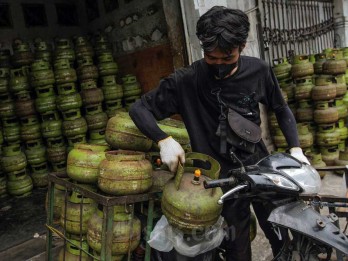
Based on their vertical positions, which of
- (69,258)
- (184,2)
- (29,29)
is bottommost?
(69,258)

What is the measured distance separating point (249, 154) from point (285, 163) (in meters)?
0.73

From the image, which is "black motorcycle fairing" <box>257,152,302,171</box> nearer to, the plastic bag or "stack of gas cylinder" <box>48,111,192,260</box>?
"stack of gas cylinder" <box>48,111,192,260</box>

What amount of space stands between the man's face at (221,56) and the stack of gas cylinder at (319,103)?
13.9 ft

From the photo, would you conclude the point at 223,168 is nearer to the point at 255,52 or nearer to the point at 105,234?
the point at 105,234

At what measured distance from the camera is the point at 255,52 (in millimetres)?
6188

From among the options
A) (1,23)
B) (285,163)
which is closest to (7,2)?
(1,23)

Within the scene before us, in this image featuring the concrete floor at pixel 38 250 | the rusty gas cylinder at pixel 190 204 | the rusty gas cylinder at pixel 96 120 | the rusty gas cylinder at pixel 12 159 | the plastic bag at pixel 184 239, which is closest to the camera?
the rusty gas cylinder at pixel 190 204

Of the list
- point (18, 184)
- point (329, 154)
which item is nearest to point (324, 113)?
point (329, 154)

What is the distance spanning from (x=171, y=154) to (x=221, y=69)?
71cm

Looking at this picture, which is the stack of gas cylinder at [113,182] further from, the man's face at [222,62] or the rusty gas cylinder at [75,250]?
the man's face at [222,62]

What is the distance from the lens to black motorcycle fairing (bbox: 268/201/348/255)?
5.75 ft

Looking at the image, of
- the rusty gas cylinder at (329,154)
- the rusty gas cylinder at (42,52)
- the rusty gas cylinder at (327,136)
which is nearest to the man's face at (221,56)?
the rusty gas cylinder at (327,136)

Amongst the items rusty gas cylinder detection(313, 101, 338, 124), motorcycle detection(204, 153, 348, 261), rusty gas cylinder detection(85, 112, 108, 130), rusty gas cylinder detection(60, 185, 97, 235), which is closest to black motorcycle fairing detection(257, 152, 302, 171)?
motorcycle detection(204, 153, 348, 261)

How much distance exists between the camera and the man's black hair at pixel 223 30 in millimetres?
2135
